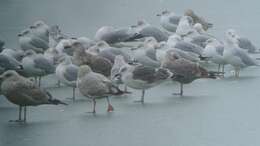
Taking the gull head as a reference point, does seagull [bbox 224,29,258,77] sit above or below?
above

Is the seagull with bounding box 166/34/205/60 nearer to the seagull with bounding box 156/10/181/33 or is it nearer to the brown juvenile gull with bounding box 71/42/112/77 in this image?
the brown juvenile gull with bounding box 71/42/112/77

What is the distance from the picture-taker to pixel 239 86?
10359 mm

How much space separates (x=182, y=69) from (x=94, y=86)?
150 centimetres

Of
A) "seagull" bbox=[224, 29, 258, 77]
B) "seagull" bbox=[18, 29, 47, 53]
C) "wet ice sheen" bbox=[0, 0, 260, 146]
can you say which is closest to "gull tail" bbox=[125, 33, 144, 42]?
"seagull" bbox=[18, 29, 47, 53]

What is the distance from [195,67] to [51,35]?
112 inches

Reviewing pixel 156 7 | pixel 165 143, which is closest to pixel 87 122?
pixel 165 143

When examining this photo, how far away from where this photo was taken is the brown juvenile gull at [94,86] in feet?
28.9

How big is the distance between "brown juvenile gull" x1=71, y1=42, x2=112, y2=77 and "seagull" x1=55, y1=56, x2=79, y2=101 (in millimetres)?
295

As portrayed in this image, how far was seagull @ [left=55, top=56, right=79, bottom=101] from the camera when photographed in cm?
958

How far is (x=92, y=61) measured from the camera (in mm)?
10055

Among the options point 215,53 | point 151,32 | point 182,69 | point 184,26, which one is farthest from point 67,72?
point 184,26

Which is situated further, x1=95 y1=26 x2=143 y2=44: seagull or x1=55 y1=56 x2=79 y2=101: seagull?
x1=95 y1=26 x2=143 y2=44: seagull

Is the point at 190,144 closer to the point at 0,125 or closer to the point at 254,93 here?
the point at 0,125

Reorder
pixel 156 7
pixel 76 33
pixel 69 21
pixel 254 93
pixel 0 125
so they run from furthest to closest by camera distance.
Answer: pixel 156 7 < pixel 69 21 < pixel 76 33 < pixel 254 93 < pixel 0 125
